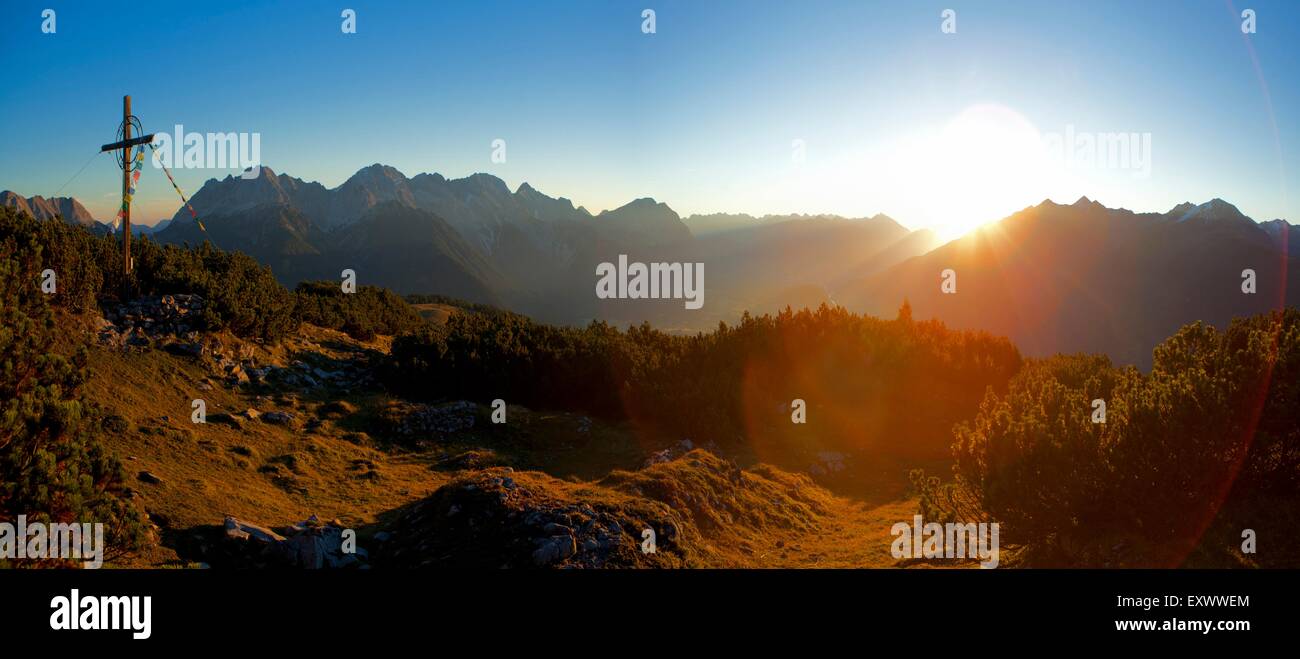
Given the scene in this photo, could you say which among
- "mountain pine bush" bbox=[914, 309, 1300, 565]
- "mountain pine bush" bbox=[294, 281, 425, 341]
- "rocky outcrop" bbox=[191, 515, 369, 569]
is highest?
"mountain pine bush" bbox=[294, 281, 425, 341]

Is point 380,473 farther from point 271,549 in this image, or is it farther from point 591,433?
point 591,433

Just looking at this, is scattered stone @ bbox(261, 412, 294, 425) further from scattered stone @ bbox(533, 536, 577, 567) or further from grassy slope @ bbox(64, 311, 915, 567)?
scattered stone @ bbox(533, 536, 577, 567)

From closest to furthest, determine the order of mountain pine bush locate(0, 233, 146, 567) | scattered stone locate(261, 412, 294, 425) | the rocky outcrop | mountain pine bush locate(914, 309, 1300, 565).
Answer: mountain pine bush locate(0, 233, 146, 567)
the rocky outcrop
mountain pine bush locate(914, 309, 1300, 565)
scattered stone locate(261, 412, 294, 425)

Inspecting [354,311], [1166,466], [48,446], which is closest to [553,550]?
[48,446]

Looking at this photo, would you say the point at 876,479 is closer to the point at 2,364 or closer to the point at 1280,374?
the point at 1280,374

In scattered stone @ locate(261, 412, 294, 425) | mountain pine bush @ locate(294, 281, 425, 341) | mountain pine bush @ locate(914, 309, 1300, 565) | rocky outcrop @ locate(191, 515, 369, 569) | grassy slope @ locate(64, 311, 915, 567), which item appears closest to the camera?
rocky outcrop @ locate(191, 515, 369, 569)

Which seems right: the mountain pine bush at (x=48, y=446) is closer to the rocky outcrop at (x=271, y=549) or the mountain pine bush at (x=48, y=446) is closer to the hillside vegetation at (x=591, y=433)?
the hillside vegetation at (x=591, y=433)

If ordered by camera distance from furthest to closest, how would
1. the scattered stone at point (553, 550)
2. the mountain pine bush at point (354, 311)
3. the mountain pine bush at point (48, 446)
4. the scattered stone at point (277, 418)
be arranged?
1. the mountain pine bush at point (354, 311)
2. the scattered stone at point (277, 418)
3. the scattered stone at point (553, 550)
4. the mountain pine bush at point (48, 446)

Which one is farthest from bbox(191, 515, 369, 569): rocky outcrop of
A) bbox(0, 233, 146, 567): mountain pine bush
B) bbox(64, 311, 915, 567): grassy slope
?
bbox(0, 233, 146, 567): mountain pine bush

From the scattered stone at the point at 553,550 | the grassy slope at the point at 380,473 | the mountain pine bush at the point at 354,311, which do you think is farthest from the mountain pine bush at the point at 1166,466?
the mountain pine bush at the point at 354,311

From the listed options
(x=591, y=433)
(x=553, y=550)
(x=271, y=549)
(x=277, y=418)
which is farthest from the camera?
(x=591, y=433)

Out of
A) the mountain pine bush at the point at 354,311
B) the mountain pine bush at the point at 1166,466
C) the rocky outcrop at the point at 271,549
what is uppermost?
the mountain pine bush at the point at 354,311

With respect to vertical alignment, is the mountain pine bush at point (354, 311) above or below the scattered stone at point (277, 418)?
above
